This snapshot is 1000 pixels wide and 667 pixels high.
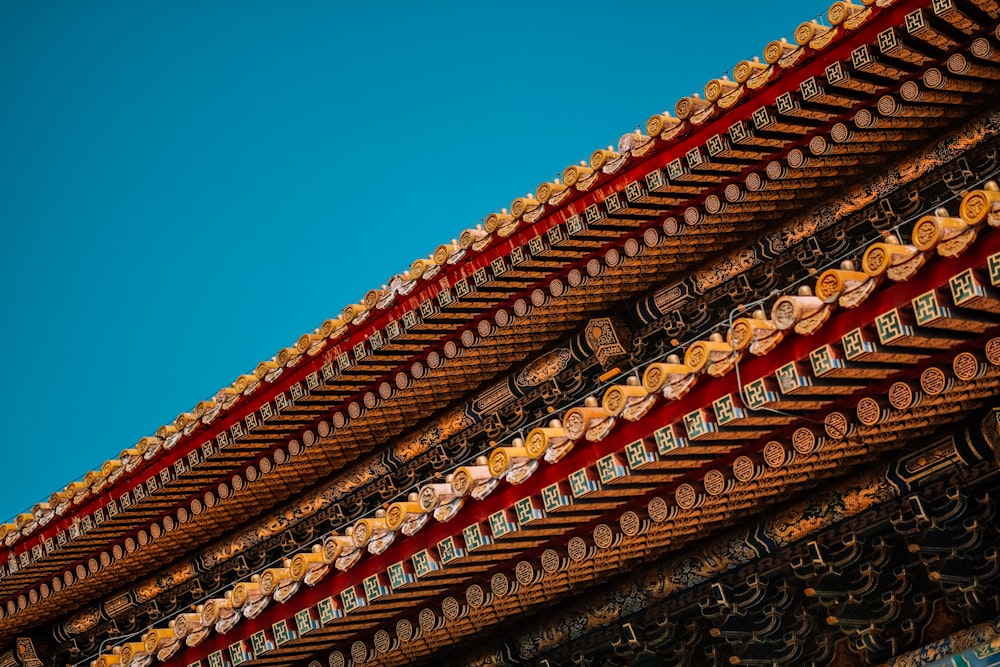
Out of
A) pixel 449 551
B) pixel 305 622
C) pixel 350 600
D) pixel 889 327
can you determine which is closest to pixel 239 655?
pixel 305 622

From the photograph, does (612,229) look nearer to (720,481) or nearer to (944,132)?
(944,132)

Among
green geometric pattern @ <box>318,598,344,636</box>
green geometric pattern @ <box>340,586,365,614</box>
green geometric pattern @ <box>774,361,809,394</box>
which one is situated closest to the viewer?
green geometric pattern @ <box>774,361,809,394</box>

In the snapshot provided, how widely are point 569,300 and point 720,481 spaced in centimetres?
439

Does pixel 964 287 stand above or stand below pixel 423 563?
below

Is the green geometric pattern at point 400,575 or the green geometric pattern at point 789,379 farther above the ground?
the green geometric pattern at point 400,575

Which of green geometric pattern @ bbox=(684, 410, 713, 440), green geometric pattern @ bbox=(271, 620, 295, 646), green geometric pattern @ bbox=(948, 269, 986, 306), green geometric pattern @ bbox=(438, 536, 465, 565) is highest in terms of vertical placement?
green geometric pattern @ bbox=(271, 620, 295, 646)

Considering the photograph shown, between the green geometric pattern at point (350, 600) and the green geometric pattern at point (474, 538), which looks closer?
the green geometric pattern at point (474, 538)

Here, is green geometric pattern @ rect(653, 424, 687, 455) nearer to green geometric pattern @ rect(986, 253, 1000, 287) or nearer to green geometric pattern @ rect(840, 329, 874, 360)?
green geometric pattern @ rect(840, 329, 874, 360)

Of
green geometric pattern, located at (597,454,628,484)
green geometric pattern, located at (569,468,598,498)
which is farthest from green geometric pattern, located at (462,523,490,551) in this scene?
green geometric pattern, located at (597,454,628,484)

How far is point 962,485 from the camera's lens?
817cm

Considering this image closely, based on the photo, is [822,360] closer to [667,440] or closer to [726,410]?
[726,410]

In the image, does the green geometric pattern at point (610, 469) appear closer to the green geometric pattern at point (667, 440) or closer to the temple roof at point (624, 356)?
the temple roof at point (624, 356)

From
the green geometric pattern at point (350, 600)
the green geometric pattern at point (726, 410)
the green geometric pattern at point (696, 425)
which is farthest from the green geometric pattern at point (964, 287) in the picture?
the green geometric pattern at point (350, 600)

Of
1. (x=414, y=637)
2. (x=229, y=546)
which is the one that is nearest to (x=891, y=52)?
(x=414, y=637)
